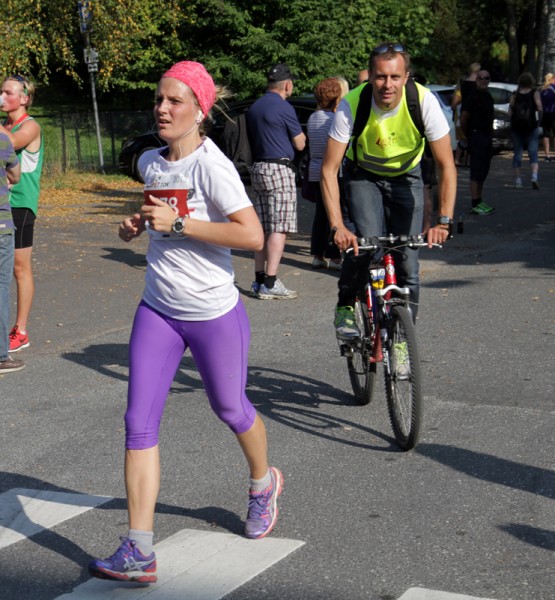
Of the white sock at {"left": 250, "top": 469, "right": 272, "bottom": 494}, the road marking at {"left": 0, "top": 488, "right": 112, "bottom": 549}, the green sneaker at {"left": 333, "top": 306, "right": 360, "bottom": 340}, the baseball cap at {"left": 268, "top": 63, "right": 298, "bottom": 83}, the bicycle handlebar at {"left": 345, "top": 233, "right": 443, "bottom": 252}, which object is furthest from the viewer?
the baseball cap at {"left": 268, "top": 63, "right": 298, "bottom": 83}

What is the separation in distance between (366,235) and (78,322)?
153 inches

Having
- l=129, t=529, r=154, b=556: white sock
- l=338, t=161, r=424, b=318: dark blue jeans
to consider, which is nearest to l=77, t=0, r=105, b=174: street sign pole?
l=338, t=161, r=424, b=318: dark blue jeans

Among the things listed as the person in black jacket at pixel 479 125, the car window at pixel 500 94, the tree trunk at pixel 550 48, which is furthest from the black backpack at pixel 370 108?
the car window at pixel 500 94

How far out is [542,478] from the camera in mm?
5262

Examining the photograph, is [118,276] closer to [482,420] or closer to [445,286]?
[445,286]

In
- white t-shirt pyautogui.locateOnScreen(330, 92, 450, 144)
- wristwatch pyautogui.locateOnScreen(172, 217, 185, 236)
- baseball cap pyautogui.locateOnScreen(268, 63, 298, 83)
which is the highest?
baseball cap pyautogui.locateOnScreen(268, 63, 298, 83)

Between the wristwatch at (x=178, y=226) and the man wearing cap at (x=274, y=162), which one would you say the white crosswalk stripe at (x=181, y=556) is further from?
the man wearing cap at (x=274, y=162)

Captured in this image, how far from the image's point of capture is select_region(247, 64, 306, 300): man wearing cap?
34.2 ft

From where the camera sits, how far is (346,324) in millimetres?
6594

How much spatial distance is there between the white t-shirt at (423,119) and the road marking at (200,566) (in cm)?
248

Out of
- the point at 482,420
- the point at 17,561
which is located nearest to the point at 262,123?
the point at 482,420

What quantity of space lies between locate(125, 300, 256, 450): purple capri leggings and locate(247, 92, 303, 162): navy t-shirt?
241 inches

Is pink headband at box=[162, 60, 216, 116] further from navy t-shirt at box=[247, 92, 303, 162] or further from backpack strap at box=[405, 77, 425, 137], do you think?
navy t-shirt at box=[247, 92, 303, 162]

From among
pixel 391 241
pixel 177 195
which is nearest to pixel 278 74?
pixel 391 241
